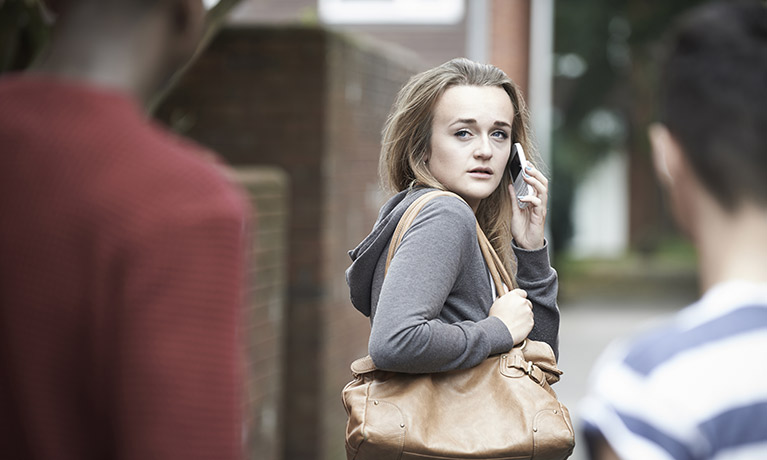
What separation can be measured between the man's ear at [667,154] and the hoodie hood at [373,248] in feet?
2.31

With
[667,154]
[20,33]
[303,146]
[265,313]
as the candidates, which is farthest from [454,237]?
A: [303,146]

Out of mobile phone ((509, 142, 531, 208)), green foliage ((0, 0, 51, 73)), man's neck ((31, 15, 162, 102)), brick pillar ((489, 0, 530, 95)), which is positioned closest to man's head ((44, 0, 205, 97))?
man's neck ((31, 15, 162, 102))

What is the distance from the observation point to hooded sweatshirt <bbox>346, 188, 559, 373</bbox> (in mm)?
2061

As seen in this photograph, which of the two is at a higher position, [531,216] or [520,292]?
[531,216]

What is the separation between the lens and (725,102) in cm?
146

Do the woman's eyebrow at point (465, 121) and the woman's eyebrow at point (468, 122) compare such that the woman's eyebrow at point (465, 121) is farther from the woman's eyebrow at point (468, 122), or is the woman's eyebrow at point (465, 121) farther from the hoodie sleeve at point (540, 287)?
the hoodie sleeve at point (540, 287)

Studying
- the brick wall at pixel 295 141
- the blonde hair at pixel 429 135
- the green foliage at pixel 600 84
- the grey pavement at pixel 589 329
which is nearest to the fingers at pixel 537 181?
the blonde hair at pixel 429 135

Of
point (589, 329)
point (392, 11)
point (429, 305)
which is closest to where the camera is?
point (429, 305)

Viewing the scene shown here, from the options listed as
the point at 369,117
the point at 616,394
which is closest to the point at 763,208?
the point at 616,394

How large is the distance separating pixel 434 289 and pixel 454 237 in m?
0.12

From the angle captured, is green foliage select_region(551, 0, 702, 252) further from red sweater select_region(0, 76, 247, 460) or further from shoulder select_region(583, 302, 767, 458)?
red sweater select_region(0, 76, 247, 460)

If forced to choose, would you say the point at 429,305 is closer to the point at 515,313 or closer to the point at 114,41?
the point at 515,313

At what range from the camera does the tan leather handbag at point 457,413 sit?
2.11 meters

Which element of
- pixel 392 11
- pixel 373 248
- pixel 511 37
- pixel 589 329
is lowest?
pixel 589 329
